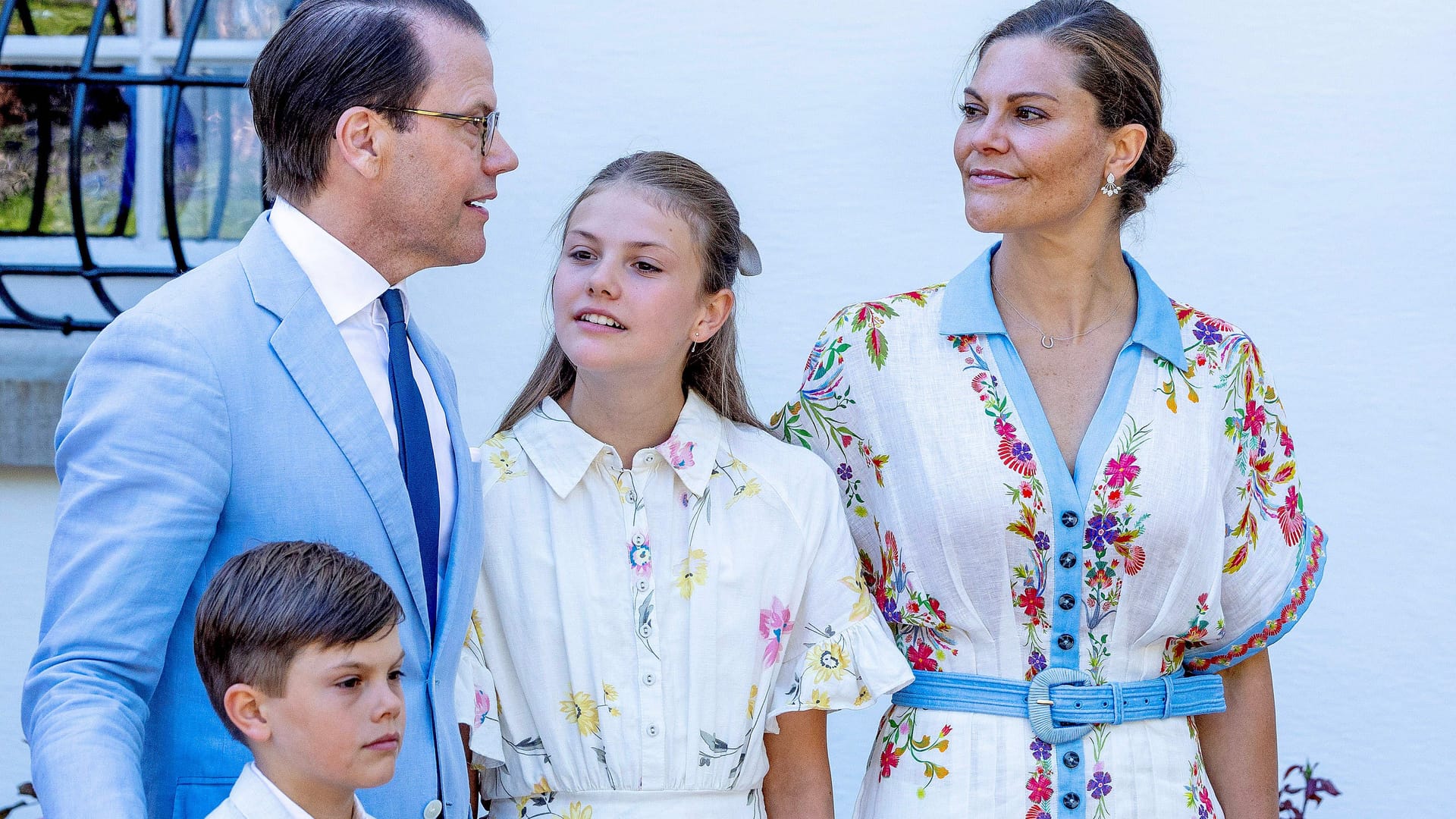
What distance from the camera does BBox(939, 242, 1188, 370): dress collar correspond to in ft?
7.32

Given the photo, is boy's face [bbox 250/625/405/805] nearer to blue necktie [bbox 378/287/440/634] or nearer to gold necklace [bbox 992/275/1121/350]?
blue necktie [bbox 378/287/440/634]

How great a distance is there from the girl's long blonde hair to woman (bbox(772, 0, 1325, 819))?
13 centimetres

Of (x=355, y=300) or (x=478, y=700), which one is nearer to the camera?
(x=355, y=300)

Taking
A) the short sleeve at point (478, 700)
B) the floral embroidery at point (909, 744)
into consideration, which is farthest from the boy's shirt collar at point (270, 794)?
the floral embroidery at point (909, 744)

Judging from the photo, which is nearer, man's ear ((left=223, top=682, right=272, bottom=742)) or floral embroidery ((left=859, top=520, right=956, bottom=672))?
man's ear ((left=223, top=682, right=272, bottom=742))

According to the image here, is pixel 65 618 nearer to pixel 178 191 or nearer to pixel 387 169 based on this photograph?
pixel 387 169

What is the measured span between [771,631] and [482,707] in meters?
0.41

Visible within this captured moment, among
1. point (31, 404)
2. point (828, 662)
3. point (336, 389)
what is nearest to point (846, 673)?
point (828, 662)

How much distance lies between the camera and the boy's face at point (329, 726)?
1527 mm

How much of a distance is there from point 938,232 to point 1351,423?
98 centimetres

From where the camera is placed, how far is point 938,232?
130 inches

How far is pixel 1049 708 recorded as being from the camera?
6.93 ft

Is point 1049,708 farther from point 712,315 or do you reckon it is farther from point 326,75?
point 326,75

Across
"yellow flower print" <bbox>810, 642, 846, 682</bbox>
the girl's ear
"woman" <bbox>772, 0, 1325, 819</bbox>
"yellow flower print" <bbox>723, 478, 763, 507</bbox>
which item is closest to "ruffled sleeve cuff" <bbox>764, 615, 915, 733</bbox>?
"yellow flower print" <bbox>810, 642, 846, 682</bbox>
